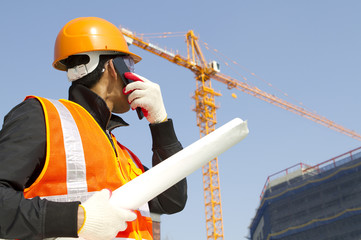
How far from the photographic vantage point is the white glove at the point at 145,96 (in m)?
2.61

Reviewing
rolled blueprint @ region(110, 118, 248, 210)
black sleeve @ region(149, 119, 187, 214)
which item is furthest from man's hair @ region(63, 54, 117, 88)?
rolled blueprint @ region(110, 118, 248, 210)

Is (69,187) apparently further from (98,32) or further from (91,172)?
(98,32)

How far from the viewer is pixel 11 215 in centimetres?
178

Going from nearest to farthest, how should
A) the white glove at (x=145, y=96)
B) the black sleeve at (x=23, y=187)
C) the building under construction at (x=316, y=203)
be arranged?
1. the black sleeve at (x=23, y=187)
2. the white glove at (x=145, y=96)
3. the building under construction at (x=316, y=203)

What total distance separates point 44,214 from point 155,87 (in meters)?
1.17

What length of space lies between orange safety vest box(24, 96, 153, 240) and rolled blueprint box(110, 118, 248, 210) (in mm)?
311

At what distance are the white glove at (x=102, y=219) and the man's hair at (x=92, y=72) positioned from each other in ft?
3.46

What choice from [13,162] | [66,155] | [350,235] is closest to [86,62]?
[66,155]

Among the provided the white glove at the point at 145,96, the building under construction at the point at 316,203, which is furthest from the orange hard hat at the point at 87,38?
the building under construction at the point at 316,203

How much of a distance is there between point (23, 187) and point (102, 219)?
1.42 ft

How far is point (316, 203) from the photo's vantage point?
56.4 meters

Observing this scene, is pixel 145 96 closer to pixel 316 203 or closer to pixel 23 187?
pixel 23 187

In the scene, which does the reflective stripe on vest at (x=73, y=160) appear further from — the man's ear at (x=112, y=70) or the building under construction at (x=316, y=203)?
the building under construction at (x=316, y=203)

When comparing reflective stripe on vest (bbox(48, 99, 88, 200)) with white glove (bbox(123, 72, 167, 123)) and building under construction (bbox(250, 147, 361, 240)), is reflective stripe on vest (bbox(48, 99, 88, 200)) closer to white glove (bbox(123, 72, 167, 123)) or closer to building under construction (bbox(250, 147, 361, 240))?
white glove (bbox(123, 72, 167, 123))
